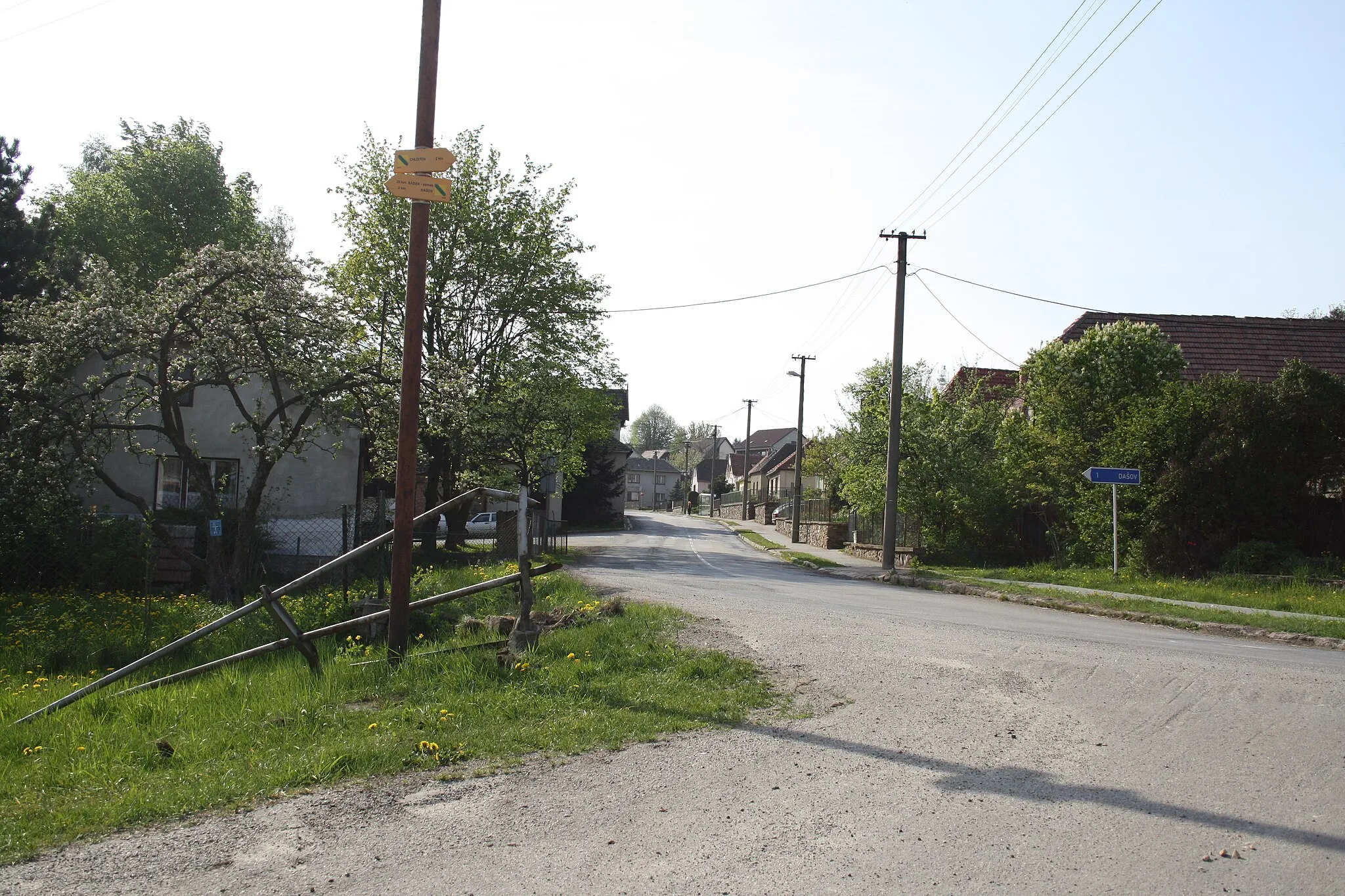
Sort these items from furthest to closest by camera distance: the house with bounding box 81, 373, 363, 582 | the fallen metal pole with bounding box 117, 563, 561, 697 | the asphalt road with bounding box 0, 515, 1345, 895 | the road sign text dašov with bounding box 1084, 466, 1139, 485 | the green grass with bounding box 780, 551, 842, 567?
the green grass with bounding box 780, 551, 842, 567 < the house with bounding box 81, 373, 363, 582 < the road sign text dašov with bounding box 1084, 466, 1139, 485 < the fallen metal pole with bounding box 117, 563, 561, 697 < the asphalt road with bounding box 0, 515, 1345, 895

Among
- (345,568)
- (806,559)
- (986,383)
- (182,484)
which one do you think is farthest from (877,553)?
(345,568)

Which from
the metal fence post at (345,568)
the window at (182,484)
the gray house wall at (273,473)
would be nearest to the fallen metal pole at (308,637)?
the metal fence post at (345,568)

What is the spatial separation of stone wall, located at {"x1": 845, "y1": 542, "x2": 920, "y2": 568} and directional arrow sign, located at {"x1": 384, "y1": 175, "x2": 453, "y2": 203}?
1895 centimetres

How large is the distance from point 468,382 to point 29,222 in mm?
14079

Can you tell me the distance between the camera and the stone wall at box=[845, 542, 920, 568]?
92.0 ft

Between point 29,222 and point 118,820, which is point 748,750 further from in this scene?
point 29,222

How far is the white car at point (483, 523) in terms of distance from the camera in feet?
150

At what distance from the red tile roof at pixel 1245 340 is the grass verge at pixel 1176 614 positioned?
15.2m

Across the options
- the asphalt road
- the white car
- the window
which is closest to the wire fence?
the window

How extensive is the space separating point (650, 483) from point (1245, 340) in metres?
94.7

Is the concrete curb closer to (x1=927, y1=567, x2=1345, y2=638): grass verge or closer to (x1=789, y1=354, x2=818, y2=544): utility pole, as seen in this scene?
(x1=927, y1=567, x2=1345, y2=638): grass verge

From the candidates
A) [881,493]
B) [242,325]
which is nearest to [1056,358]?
[881,493]

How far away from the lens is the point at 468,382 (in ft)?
60.6

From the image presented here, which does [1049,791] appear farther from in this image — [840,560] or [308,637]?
[840,560]
